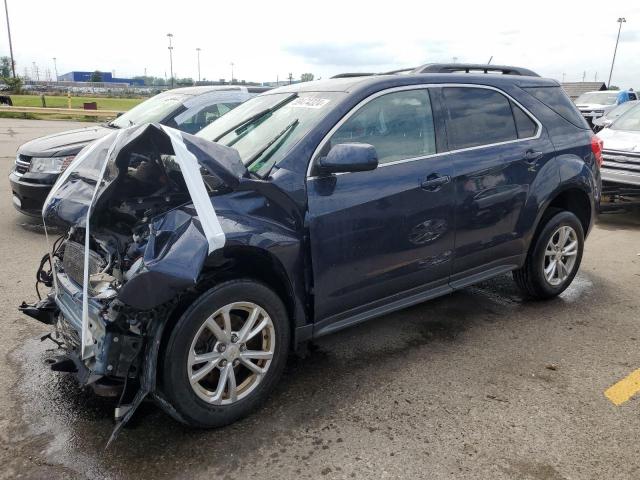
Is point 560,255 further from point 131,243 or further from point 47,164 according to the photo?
point 47,164

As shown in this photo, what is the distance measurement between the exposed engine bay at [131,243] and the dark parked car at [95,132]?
3.52 meters

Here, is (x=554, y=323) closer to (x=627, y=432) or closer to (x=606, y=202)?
(x=627, y=432)

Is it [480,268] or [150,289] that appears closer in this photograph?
[150,289]

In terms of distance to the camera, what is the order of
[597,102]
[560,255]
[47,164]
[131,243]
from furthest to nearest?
[597,102] < [47,164] < [560,255] < [131,243]

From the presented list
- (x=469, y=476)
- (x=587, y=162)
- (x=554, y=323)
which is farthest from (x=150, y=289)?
(x=587, y=162)

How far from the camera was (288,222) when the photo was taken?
2.99 metres

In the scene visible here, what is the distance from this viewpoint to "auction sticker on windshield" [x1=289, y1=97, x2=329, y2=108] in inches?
134

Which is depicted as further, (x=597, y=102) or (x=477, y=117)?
(x=597, y=102)

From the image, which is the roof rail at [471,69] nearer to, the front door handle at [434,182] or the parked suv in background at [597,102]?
the front door handle at [434,182]

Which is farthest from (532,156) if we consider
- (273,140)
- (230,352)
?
(230,352)

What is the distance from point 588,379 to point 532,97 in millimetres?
2299

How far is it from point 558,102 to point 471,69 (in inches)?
36.4

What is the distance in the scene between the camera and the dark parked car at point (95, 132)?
631 cm

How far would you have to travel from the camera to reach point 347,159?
3037 mm
